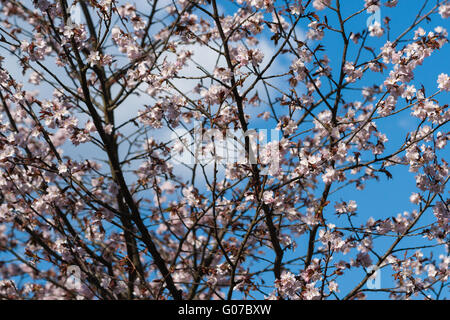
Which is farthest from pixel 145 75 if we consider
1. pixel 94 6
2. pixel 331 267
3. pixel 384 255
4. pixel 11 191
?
pixel 384 255

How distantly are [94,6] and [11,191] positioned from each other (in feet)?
8.47

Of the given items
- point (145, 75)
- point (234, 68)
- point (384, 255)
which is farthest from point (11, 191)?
point (384, 255)

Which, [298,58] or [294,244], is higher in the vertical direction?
[298,58]

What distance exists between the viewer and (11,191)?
19.2 ft

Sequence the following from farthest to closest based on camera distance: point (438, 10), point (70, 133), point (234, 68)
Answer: point (438, 10)
point (70, 133)
point (234, 68)

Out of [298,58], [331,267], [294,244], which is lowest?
[331,267]
